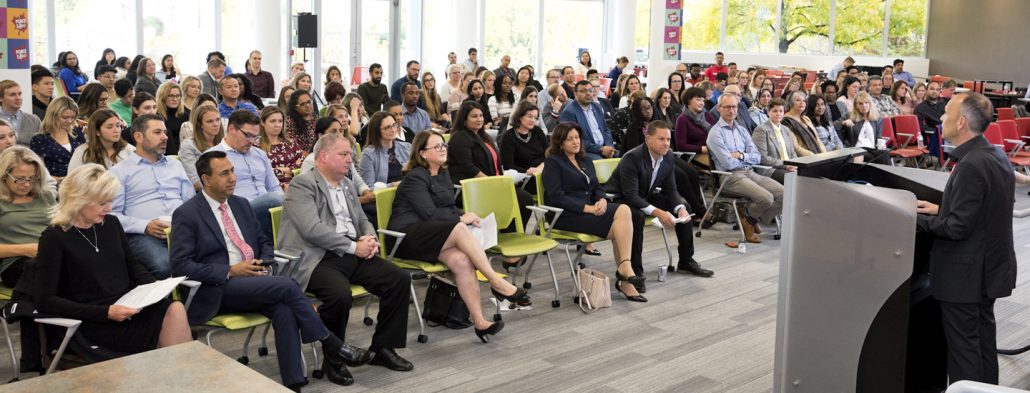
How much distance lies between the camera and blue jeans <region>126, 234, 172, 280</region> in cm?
474

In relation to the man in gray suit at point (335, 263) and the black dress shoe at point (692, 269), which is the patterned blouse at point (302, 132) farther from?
the black dress shoe at point (692, 269)

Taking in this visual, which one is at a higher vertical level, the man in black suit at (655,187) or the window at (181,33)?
the window at (181,33)

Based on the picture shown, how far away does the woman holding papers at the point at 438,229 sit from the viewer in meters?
5.10

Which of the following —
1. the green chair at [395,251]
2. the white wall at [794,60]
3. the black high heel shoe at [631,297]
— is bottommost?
the black high heel shoe at [631,297]

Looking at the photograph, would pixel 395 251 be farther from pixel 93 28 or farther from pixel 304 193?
pixel 93 28

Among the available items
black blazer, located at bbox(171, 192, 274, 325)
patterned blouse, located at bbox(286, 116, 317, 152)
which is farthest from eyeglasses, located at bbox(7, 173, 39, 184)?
patterned blouse, located at bbox(286, 116, 317, 152)

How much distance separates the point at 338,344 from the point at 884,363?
2387 mm

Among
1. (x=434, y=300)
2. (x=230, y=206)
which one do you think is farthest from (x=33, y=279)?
(x=434, y=300)

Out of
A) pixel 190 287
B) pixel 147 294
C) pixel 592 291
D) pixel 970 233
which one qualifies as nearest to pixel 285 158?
pixel 592 291

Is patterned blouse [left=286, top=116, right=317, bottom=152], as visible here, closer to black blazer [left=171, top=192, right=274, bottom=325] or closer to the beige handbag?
the beige handbag

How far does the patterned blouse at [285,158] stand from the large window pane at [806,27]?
18.6m

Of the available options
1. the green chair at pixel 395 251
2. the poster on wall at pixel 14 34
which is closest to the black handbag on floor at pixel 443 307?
the green chair at pixel 395 251

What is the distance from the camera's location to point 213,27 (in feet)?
50.6

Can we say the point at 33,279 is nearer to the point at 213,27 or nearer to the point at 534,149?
the point at 534,149
